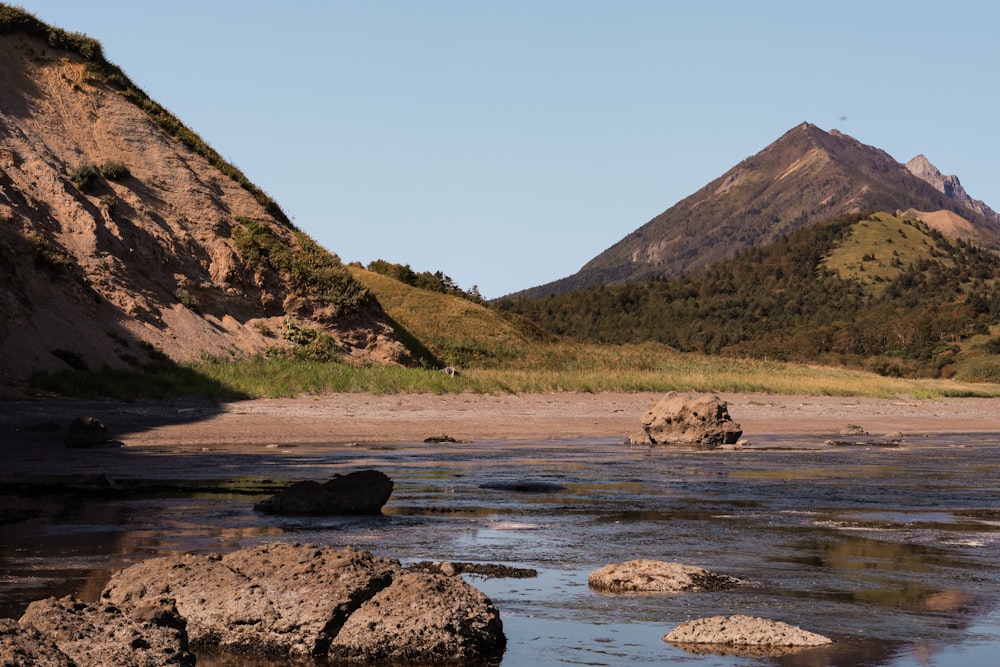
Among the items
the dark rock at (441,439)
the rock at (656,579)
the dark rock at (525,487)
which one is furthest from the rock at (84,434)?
the rock at (656,579)

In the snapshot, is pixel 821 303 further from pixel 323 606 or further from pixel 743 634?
pixel 323 606

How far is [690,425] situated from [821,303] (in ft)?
475

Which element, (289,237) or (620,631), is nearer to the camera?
(620,631)

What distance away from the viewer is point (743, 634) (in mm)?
8539

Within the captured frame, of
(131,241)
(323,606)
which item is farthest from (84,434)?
(131,241)

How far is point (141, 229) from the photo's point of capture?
49.6 meters

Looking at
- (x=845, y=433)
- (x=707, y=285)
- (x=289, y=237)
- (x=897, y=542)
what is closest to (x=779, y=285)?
(x=707, y=285)

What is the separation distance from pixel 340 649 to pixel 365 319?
47.7 m

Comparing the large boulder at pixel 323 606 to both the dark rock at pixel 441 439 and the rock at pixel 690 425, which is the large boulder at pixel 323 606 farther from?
the rock at pixel 690 425

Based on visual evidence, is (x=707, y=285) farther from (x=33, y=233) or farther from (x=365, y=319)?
(x=33, y=233)

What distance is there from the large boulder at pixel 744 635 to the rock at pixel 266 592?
81.0 inches

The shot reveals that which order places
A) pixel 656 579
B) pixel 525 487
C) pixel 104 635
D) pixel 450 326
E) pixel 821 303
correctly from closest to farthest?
pixel 104 635 < pixel 656 579 < pixel 525 487 < pixel 450 326 < pixel 821 303

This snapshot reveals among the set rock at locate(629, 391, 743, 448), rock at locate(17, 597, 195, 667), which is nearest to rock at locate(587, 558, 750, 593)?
rock at locate(17, 597, 195, 667)

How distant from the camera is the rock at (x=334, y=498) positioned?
15.5 meters
